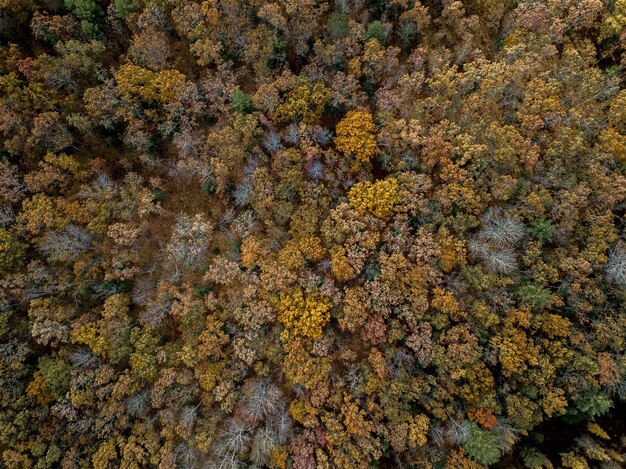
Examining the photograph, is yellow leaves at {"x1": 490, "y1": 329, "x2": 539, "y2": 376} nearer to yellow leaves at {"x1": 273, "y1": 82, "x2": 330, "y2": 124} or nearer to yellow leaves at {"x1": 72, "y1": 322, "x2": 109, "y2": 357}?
yellow leaves at {"x1": 273, "y1": 82, "x2": 330, "y2": 124}

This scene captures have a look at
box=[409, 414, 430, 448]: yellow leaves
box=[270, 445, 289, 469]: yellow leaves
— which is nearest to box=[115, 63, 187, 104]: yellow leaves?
box=[270, 445, 289, 469]: yellow leaves

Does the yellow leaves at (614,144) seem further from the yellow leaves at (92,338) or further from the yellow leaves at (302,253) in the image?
the yellow leaves at (92,338)

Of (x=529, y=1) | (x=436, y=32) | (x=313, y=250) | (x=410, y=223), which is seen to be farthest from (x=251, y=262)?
(x=529, y=1)

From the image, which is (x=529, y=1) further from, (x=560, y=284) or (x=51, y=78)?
(x=51, y=78)

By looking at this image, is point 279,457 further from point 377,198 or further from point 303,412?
point 377,198

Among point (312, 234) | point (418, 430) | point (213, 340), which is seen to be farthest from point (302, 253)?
point (418, 430)
